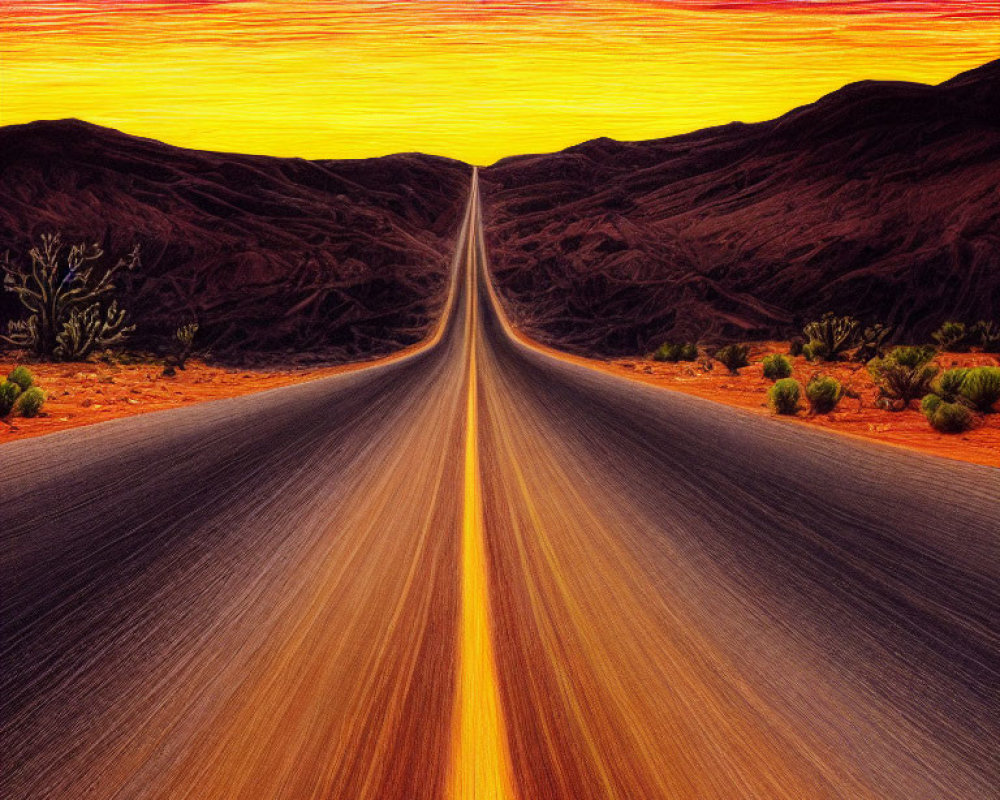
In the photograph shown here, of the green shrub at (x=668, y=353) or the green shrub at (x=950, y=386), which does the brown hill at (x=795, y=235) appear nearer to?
the green shrub at (x=668, y=353)

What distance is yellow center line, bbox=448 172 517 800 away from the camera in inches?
106

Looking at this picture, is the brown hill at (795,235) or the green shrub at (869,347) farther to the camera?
the brown hill at (795,235)

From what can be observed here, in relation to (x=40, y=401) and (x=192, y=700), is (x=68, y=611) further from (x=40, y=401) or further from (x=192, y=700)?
(x=40, y=401)

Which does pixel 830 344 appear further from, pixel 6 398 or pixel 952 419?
pixel 6 398

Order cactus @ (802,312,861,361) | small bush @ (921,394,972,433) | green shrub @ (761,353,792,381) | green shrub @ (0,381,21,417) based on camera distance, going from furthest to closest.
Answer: cactus @ (802,312,861,361) → green shrub @ (761,353,792,381) → green shrub @ (0,381,21,417) → small bush @ (921,394,972,433)

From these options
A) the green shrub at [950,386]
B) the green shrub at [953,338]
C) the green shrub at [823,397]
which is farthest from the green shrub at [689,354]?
the green shrub at [950,386]

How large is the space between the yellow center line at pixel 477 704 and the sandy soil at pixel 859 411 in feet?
15.4

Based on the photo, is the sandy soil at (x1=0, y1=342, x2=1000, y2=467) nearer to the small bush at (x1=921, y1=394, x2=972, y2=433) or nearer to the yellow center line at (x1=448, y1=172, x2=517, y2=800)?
the small bush at (x1=921, y1=394, x2=972, y2=433)

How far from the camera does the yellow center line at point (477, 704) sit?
269 cm

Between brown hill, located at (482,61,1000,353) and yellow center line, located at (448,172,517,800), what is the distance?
112 ft

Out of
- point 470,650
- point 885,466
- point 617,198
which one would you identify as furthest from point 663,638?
point 617,198

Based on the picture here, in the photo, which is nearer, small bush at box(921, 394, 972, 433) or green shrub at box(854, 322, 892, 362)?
small bush at box(921, 394, 972, 433)

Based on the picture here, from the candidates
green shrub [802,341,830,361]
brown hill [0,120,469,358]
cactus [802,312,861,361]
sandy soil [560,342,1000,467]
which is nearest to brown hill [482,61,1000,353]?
brown hill [0,120,469,358]

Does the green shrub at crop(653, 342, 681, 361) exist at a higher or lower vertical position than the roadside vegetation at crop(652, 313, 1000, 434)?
lower
